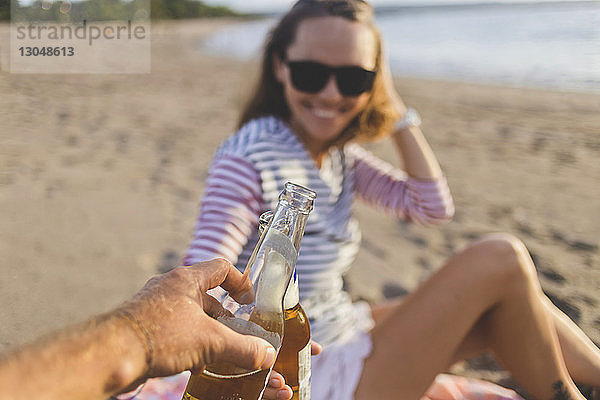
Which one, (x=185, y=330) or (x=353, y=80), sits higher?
(x=353, y=80)

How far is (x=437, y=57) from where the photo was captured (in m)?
17.2

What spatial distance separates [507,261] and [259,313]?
1.32 m

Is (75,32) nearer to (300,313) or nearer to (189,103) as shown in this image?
(189,103)

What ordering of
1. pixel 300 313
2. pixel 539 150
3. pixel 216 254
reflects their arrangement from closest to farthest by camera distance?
pixel 300 313 < pixel 216 254 < pixel 539 150

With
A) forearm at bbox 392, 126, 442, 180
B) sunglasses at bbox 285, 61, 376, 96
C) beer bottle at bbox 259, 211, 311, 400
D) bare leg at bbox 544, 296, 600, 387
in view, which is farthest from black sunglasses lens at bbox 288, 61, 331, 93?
bare leg at bbox 544, 296, 600, 387

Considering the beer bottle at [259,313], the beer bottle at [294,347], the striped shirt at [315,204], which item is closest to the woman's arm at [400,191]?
the striped shirt at [315,204]

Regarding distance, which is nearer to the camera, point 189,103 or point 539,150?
point 539,150

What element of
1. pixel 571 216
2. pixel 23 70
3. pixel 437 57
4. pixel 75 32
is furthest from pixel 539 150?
pixel 75 32

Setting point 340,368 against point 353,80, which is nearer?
point 340,368

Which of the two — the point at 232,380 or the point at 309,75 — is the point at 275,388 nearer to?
the point at 232,380

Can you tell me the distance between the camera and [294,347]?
122 cm

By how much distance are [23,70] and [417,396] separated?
10.5 metres

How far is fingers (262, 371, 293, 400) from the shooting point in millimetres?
1112

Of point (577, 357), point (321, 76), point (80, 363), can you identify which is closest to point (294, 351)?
point (80, 363)
